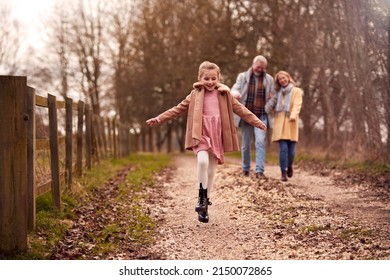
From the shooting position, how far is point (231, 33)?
20.8m

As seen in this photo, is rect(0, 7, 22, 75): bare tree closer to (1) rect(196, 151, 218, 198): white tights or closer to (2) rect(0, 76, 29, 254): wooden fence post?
(1) rect(196, 151, 218, 198): white tights

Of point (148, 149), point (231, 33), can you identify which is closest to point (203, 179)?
point (231, 33)

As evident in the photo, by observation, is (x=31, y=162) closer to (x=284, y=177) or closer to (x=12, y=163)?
(x=12, y=163)

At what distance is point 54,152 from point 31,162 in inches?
45.8

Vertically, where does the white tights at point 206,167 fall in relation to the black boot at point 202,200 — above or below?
above

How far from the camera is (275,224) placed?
6023mm

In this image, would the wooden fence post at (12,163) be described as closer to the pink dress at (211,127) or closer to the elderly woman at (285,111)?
the pink dress at (211,127)

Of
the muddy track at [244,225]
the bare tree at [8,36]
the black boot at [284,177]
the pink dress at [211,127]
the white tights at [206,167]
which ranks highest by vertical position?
the bare tree at [8,36]

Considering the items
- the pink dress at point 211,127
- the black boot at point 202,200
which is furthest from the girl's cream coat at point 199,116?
the black boot at point 202,200

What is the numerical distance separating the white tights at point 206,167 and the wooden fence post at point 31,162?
1.72 m

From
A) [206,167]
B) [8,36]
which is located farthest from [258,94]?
[8,36]

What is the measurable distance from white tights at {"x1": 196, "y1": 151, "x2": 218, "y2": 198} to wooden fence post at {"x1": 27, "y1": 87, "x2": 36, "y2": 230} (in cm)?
172

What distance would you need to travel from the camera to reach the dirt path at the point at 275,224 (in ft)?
16.4
